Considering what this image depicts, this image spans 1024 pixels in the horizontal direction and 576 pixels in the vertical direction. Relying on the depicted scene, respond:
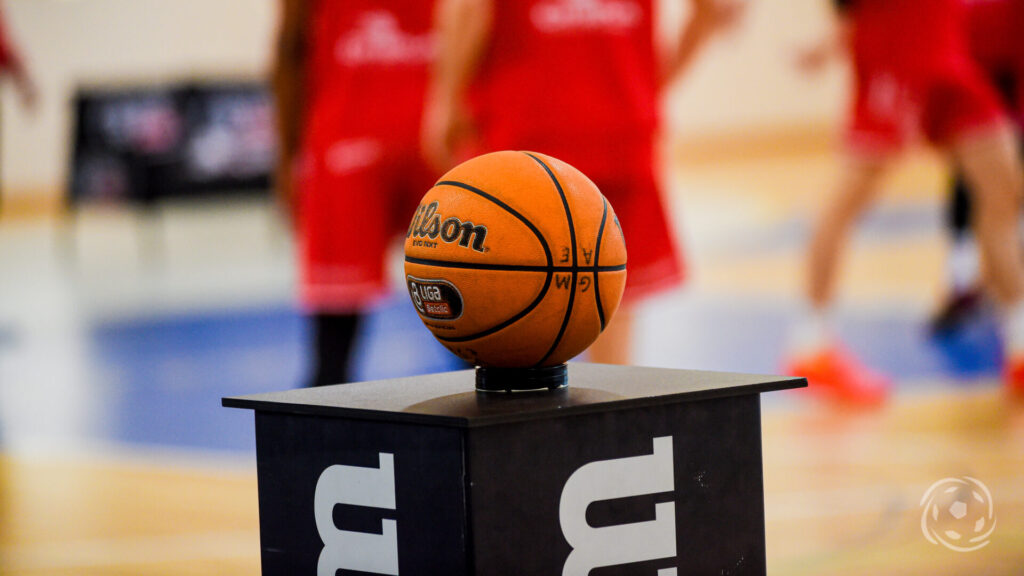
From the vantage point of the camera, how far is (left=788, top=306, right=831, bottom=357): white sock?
5.21 m

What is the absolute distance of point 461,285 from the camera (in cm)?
208

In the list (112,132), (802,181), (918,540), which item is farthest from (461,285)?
(802,181)

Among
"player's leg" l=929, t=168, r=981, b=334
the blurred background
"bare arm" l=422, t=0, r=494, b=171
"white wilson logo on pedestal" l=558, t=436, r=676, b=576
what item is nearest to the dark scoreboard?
the blurred background

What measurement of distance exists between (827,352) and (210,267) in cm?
804

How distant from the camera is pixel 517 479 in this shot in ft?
6.18

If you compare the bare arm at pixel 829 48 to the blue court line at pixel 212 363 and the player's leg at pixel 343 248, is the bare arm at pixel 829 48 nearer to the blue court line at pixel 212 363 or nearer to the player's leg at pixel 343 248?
the blue court line at pixel 212 363

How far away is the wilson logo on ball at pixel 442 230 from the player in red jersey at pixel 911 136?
310cm

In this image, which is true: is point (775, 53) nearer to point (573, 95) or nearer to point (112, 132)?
point (112, 132)

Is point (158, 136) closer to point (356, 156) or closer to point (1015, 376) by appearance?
point (356, 156)

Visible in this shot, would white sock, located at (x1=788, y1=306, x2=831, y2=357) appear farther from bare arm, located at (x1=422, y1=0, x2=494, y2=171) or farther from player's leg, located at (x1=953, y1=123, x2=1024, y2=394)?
bare arm, located at (x1=422, y1=0, x2=494, y2=171)

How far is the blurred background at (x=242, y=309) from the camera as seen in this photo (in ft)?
11.5

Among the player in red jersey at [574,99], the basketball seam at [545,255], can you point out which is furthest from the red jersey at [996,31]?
the basketball seam at [545,255]

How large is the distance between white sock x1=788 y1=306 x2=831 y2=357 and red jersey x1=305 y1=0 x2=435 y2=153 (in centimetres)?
205

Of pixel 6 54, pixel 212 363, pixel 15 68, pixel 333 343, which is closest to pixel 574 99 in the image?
pixel 333 343
